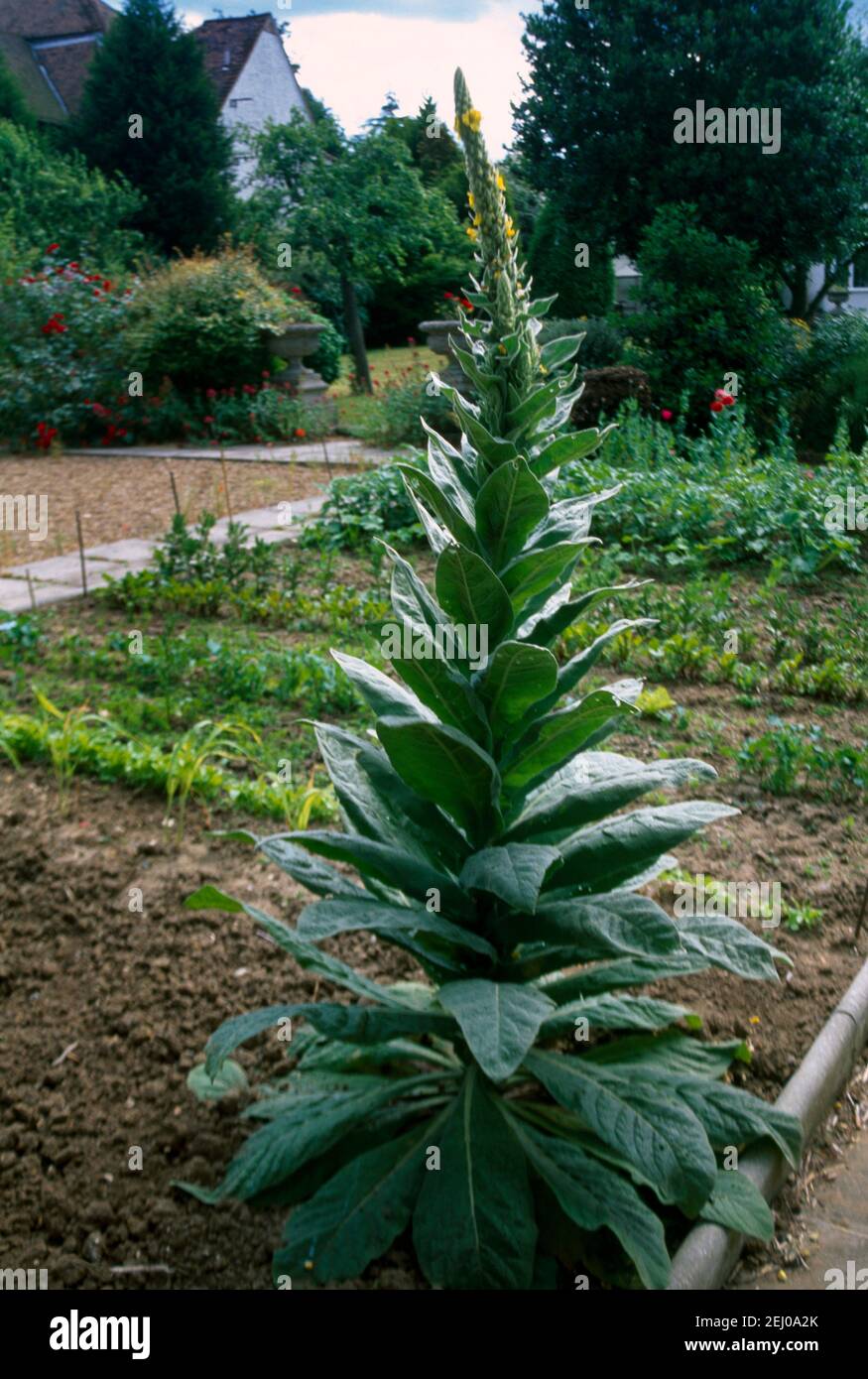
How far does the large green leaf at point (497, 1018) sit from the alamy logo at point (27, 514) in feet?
23.7

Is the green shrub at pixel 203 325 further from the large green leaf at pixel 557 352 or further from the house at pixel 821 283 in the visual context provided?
the large green leaf at pixel 557 352

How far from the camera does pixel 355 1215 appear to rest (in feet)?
6.68

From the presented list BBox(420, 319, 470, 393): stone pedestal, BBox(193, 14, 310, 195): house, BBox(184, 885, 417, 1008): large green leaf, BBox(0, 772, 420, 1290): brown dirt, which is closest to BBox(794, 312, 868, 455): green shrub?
BBox(420, 319, 470, 393): stone pedestal

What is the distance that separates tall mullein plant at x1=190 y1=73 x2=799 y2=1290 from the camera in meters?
1.97

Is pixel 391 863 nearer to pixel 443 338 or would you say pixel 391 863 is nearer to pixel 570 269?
pixel 443 338

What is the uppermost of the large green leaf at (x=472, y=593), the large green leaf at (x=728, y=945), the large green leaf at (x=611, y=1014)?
the large green leaf at (x=472, y=593)

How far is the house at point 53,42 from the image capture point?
87.2 feet

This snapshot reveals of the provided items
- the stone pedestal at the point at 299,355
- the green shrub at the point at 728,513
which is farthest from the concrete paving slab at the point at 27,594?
the stone pedestal at the point at 299,355

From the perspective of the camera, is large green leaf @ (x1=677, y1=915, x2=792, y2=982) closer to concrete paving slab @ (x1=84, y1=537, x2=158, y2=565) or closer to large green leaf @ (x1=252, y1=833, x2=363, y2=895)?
large green leaf @ (x1=252, y1=833, x2=363, y2=895)

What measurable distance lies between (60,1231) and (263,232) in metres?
18.9

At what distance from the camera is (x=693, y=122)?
54.3 feet

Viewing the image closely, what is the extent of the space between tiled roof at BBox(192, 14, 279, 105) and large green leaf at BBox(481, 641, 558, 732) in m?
27.4

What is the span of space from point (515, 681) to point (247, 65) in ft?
92.9

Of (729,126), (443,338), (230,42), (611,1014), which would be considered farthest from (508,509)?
(230,42)
